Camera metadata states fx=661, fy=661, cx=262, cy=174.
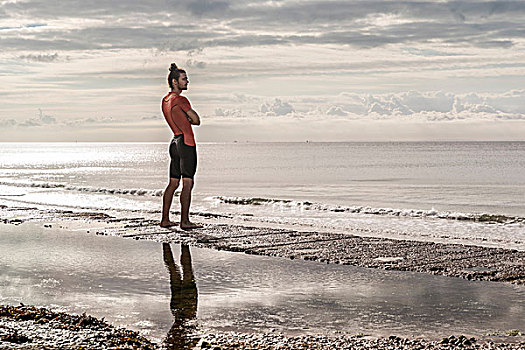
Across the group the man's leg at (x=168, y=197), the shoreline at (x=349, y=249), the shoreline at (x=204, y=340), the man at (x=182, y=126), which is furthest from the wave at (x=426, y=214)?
the shoreline at (x=204, y=340)

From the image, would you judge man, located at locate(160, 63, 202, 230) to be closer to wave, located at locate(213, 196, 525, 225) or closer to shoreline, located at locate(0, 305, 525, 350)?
shoreline, located at locate(0, 305, 525, 350)

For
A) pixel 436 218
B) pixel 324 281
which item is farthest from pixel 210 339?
pixel 436 218

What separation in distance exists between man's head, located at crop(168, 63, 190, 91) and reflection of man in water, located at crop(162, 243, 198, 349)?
12.3 feet

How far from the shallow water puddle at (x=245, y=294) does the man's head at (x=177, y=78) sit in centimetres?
363

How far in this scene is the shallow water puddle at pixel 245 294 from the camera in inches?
207

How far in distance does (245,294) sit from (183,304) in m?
0.71

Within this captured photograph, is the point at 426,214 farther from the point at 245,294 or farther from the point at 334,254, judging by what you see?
the point at 245,294

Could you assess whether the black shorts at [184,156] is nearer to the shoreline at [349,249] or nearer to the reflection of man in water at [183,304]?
the shoreline at [349,249]

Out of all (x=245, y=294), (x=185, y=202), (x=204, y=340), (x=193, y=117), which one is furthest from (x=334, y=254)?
(x=204, y=340)

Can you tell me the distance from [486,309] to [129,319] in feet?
9.99

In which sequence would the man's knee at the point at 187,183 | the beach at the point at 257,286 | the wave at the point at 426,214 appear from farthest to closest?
the wave at the point at 426,214, the man's knee at the point at 187,183, the beach at the point at 257,286

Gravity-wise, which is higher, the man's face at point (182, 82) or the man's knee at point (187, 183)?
the man's face at point (182, 82)

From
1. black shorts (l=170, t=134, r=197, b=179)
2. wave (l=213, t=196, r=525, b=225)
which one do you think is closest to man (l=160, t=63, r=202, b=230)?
black shorts (l=170, t=134, r=197, b=179)

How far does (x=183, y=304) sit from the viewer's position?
592cm
